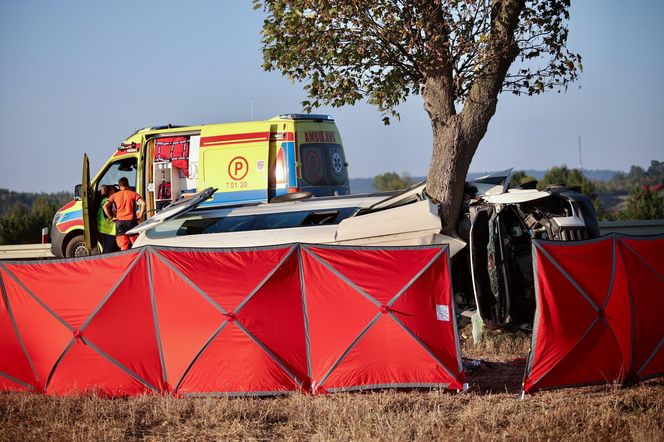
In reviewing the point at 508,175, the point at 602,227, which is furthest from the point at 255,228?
the point at 602,227

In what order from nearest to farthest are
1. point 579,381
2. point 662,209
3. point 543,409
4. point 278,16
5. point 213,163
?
point 543,409 → point 579,381 → point 278,16 → point 213,163 → point 662,209

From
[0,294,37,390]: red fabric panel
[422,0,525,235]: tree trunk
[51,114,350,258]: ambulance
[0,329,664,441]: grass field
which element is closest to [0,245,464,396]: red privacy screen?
[0,294,37,390]: red fabric panel

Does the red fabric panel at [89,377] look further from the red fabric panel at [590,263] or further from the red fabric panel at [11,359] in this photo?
the red fabric panel at [590,263]

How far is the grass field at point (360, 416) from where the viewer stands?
7.29m

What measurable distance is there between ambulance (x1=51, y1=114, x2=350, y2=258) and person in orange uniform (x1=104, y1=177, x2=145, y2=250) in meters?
0.42

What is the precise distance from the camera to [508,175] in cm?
1280

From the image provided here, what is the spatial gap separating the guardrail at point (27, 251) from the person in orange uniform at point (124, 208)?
15.8 feet

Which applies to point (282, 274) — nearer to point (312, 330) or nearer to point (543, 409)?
point (312, 330)

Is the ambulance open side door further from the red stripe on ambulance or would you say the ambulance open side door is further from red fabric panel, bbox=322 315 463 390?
red fabric panel, bbox=322 315 463 390

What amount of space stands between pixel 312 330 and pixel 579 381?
2.77m

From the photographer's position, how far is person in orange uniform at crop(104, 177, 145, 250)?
15.5 meters

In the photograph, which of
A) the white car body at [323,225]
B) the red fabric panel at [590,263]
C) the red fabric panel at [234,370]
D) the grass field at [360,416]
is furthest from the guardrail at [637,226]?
the red fabric panel at [234,370]

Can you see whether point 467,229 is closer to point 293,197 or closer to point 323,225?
point 323,225

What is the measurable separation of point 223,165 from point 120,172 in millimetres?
2554
